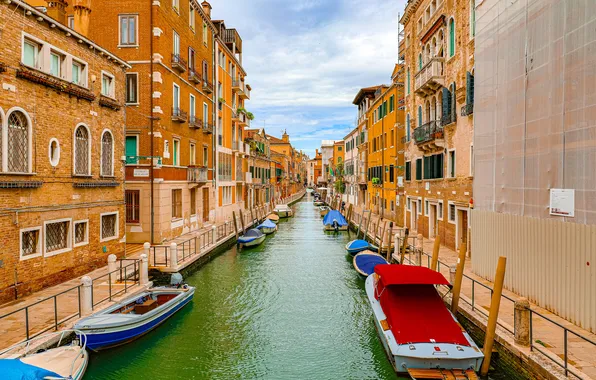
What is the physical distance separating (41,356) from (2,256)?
423 cm

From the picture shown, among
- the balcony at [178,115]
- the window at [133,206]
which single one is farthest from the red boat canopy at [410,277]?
Answer: the balcony at [178,115]

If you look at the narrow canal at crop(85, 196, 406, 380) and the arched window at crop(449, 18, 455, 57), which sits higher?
the arched window at crop(449, 18, 455, 57)

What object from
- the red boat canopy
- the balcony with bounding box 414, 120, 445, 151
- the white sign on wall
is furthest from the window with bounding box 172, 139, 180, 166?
the white sign on wall

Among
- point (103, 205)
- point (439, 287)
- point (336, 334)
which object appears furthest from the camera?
point (103, 205)

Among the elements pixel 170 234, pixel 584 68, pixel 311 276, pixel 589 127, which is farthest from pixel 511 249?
pixel 170 234

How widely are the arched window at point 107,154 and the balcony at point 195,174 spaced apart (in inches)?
355

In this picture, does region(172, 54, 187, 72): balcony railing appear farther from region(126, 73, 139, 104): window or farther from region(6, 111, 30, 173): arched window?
region(6, 111, 30, 173): arched window

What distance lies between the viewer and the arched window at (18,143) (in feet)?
37.2

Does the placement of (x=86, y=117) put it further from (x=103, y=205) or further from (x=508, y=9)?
(x=508, y=9)

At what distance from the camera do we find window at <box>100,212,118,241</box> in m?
16.0

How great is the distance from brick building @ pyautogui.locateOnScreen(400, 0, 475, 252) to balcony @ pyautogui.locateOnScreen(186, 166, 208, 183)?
13158 mm

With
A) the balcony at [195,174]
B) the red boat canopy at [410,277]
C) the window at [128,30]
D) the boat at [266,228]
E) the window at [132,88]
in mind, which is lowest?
the boat at [266,228]

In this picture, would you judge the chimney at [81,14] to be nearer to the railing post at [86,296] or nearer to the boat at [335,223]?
the railing post at [86,296]

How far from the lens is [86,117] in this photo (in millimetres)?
14727
